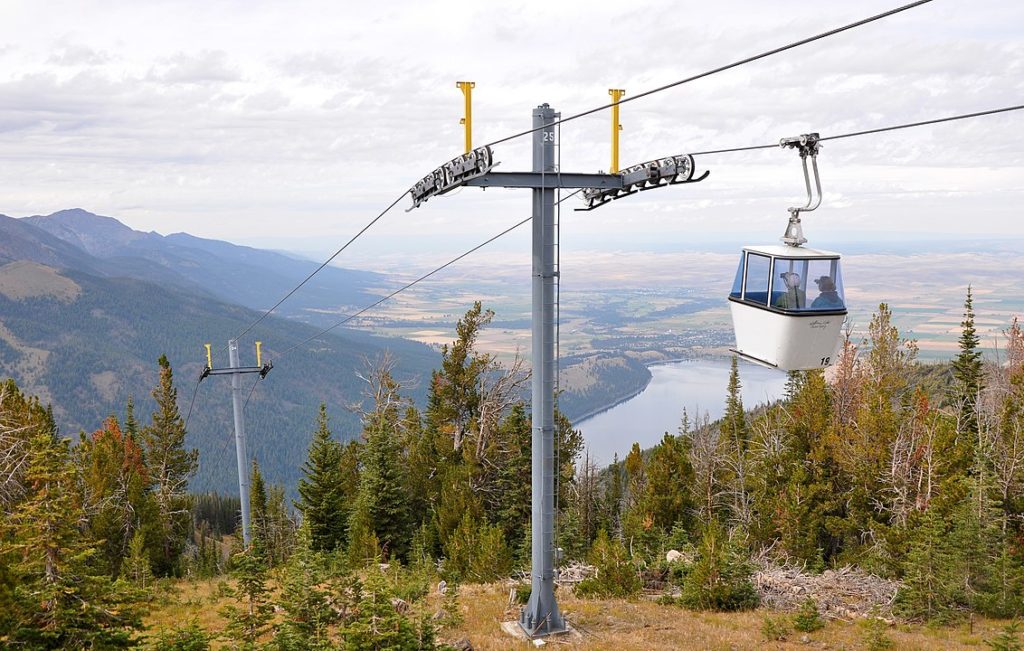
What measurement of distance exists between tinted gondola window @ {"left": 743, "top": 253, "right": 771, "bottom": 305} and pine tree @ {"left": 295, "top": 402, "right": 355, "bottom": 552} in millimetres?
30034

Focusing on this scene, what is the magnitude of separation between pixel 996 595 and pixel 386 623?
16.9 metres

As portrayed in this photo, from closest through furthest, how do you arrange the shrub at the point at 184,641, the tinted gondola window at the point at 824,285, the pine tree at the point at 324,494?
the tinted gondola window at the point at 824,285 → the shrub at the point at 184,641 → the pine tree at the point at 324,494

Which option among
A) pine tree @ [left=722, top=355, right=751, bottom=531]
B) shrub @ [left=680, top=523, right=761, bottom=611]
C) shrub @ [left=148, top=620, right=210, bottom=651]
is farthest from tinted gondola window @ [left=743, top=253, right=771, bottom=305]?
pine tree @ [left=722, top=355, right=751, bottom=531]

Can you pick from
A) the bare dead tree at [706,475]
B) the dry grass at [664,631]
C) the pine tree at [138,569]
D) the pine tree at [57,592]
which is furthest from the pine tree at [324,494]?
the pine tree at [57,592]

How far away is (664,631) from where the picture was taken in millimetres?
16281

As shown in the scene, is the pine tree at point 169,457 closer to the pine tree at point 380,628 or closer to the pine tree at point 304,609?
the pine tree at point 304,609

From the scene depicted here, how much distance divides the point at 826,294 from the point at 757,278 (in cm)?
101

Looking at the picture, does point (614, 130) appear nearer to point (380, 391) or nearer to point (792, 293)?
point (792, 293)

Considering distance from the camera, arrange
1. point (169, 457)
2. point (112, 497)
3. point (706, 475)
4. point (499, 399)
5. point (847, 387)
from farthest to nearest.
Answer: point (169, 457)
point (706, 475)
point (847, 387)
point (112, 497)
point (499, 399)

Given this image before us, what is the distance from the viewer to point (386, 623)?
11164 millimetres

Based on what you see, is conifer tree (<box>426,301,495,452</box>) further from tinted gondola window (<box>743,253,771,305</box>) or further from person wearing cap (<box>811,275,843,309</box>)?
person wearing cap (<box>811,275,843,309</box>)

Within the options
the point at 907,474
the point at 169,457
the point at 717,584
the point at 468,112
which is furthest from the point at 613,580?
the point at 169,457

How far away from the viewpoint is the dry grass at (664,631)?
15.1m

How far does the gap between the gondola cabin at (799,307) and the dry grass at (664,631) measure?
7018 millimetres
